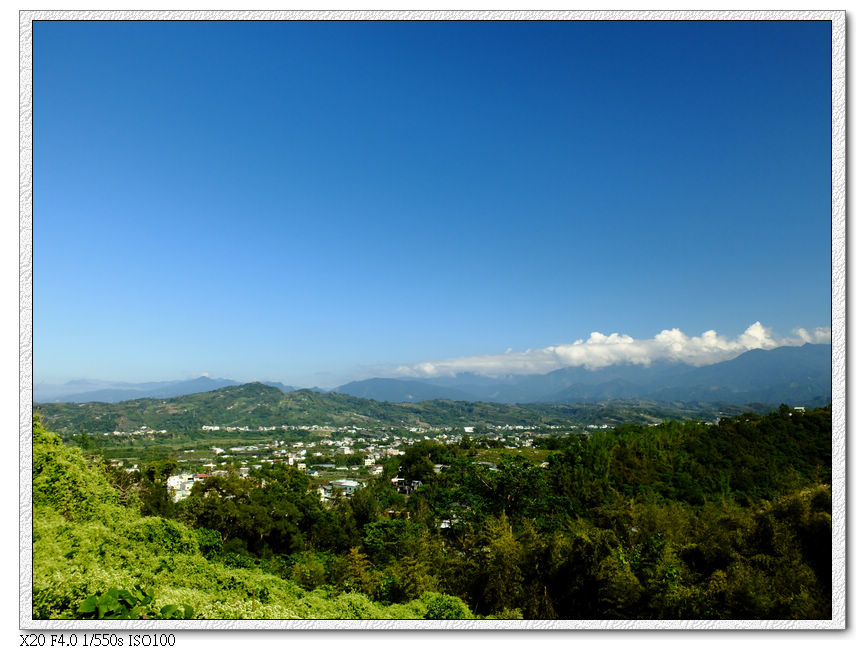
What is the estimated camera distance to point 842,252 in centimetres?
408

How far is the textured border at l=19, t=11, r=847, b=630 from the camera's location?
12.3ft

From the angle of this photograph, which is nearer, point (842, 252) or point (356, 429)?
point (842, 252)

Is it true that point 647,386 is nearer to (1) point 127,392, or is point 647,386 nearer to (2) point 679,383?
(2) point 679,383

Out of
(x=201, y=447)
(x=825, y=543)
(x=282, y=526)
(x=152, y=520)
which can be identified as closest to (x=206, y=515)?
(x=282, y=526)

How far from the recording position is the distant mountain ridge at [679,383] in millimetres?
7339

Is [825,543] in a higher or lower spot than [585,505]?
higher

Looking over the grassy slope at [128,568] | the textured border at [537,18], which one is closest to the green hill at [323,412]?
the grassy slope at [128,568]

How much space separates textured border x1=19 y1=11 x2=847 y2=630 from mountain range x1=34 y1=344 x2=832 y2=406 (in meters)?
0.38

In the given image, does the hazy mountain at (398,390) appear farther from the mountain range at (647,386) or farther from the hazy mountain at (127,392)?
the hazy mountain at (127,392)

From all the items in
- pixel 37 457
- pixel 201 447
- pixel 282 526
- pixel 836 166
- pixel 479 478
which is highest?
pixel 836 166

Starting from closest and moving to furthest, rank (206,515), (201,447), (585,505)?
(206,515), (585,505), (201,447)

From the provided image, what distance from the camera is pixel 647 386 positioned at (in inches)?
1561
